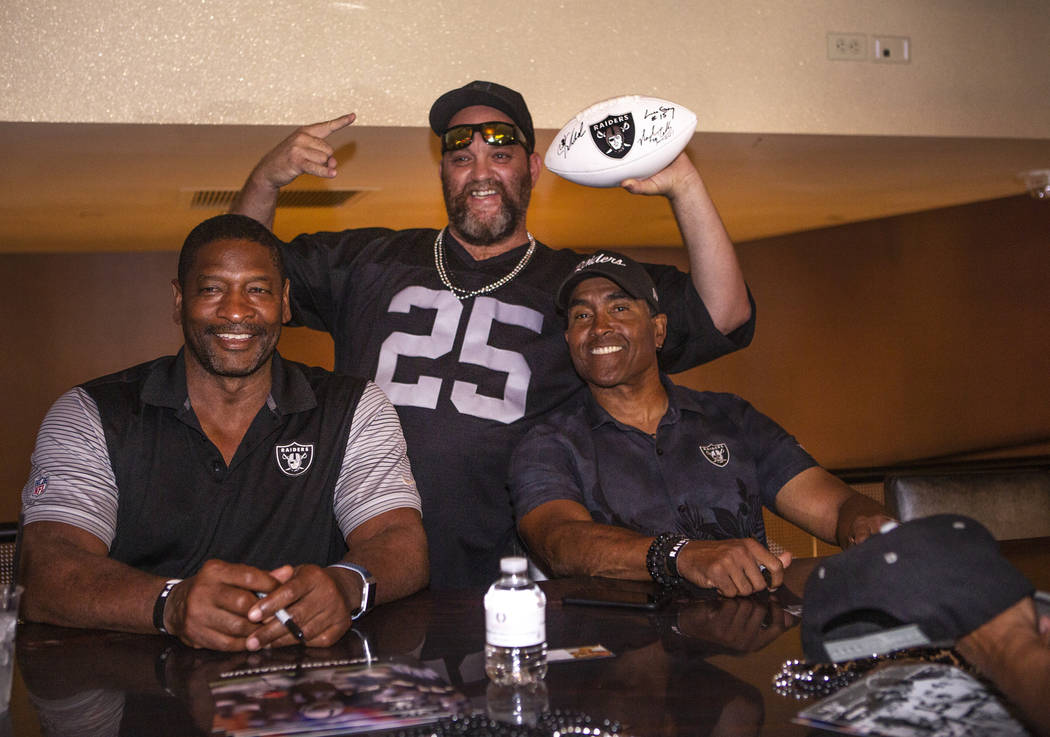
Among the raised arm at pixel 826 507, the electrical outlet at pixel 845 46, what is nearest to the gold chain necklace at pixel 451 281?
the raised arm at pixel 826 507

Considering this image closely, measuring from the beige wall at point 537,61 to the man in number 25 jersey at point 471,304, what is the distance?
62cm

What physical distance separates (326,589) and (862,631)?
32.4 inches

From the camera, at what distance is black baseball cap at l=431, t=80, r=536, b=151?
2.66 m

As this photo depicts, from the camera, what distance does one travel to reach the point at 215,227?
6.72ft

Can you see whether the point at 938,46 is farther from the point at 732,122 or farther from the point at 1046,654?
the point at 1046,654

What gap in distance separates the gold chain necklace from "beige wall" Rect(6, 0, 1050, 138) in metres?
0.77

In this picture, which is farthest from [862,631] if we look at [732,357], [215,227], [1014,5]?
[732,357]

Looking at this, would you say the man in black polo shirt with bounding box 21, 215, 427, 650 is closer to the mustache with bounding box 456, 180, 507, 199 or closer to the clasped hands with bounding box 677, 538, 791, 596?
the clasped hands with bounding box 677, 538, 791, 596

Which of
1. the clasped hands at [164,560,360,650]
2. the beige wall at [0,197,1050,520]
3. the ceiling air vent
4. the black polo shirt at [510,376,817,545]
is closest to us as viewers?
the clasped hands at [164,560,360,650]

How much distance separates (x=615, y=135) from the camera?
95.6 inches

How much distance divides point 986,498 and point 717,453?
0.77m

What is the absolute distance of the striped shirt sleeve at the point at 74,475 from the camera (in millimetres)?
1787

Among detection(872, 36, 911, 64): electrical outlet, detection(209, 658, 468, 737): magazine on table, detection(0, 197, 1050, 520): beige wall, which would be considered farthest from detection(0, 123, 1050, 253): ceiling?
detection(209, 658, 468, 737): magazine on table

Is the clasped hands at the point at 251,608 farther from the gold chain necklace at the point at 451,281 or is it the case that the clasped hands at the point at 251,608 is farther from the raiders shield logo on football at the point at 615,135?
the raiders shield logo on football at the point at 615,135
